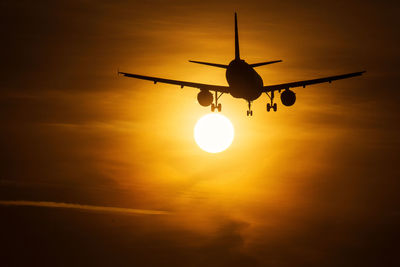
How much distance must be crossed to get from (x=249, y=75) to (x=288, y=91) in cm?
674

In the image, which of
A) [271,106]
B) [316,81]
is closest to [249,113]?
[271,106]

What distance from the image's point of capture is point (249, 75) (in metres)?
79.4

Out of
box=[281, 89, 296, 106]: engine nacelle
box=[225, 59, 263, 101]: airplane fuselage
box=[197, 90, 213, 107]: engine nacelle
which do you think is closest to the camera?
box=[225, 59, 263, 101]: airplane fuselage

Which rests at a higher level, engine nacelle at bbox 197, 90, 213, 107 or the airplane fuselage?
the airplane fuselage

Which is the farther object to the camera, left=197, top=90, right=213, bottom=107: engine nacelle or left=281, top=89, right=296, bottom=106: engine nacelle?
left=281, top=89, right=296, bottom=106: engine nacelle

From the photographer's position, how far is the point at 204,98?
8275 centimetres

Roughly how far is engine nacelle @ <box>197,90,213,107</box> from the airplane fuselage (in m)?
3.21

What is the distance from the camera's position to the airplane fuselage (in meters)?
79.1

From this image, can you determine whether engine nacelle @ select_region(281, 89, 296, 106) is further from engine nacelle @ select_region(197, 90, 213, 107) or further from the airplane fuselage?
engine nacelle @ select_region(197, 90, 213, 107)

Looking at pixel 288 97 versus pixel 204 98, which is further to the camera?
pixel 288 97

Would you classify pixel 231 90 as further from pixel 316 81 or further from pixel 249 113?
pixel 316 81

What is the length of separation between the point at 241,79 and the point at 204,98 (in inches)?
239

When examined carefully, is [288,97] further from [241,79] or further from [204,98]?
[204,98]

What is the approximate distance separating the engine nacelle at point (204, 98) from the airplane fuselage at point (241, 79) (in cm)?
321
